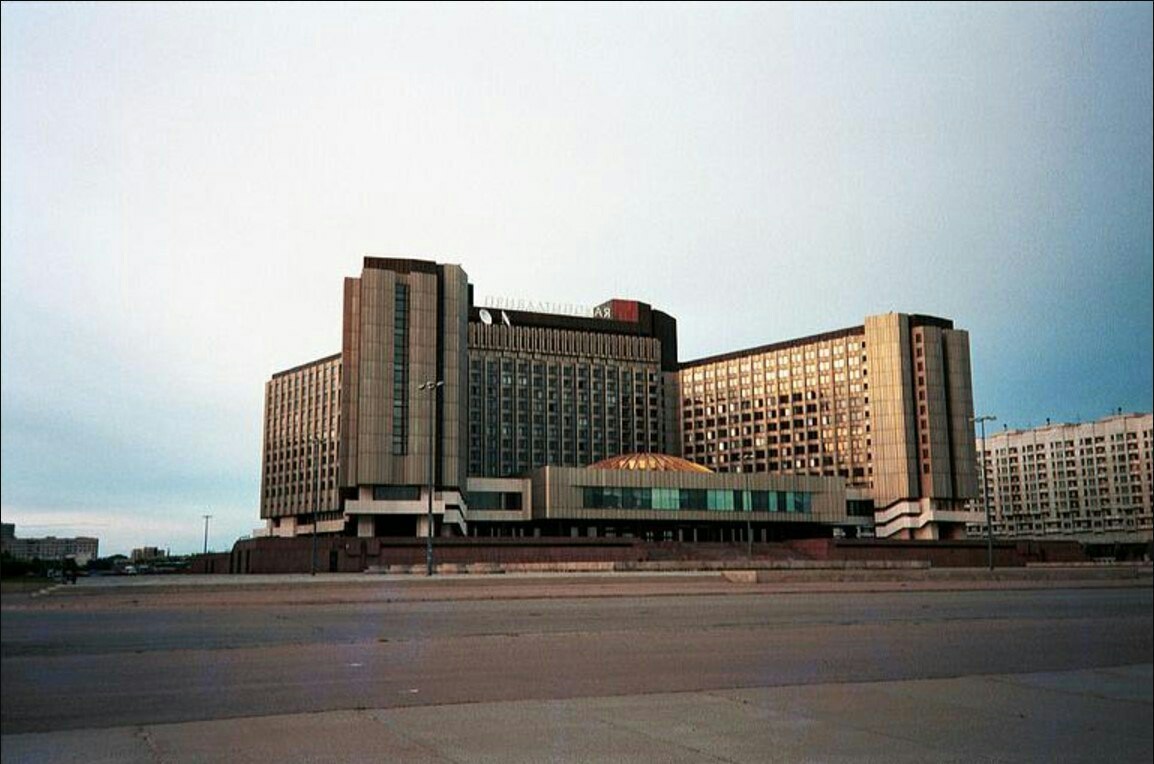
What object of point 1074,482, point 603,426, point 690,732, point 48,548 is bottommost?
point 690,732

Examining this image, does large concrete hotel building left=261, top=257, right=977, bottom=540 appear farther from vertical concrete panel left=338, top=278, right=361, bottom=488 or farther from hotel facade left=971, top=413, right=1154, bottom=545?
hotel facade left=971, top=413, right=1154, bottom=545

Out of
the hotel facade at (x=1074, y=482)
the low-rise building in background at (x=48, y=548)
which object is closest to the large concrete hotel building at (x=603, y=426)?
the hotel facade at (x=1074, y=482)

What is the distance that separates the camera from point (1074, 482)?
5423 inches

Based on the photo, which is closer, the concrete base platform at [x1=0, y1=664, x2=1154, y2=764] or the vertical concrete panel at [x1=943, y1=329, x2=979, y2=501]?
the concrete base platform at [x1=0, y1=664, x2=1154, y2=764]

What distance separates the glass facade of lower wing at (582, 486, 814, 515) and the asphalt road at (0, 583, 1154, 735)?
297ft

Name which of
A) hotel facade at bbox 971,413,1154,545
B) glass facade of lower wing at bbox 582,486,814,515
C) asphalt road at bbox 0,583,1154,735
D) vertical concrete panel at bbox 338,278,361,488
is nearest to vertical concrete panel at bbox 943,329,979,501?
hotel facade at bbox 971,413,1154,545

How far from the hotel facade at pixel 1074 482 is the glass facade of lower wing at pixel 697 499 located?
28155 mm

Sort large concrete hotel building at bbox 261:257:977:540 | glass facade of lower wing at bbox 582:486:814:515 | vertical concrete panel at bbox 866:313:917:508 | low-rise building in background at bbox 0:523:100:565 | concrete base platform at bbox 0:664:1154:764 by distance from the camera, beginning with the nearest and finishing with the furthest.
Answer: low-rise building in background at bbox 0:523:100:565 → concrete base platform at bbox 0:664:1154:764 → large concrete hotel building at bbox 261:257:977:540 → glass facade of lower wing at bbox 582:486:814:515 → vertical concrete panel at bbox 866:313:917:508

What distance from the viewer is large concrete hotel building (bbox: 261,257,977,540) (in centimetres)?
11050

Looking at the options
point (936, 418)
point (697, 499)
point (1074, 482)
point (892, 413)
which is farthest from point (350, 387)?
point (1074, 482)

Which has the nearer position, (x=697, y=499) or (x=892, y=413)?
(x=697, y=499)

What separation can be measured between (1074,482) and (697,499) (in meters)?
59.6

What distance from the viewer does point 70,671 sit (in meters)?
10.8

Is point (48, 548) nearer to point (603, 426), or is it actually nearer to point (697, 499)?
point (697, 499)
